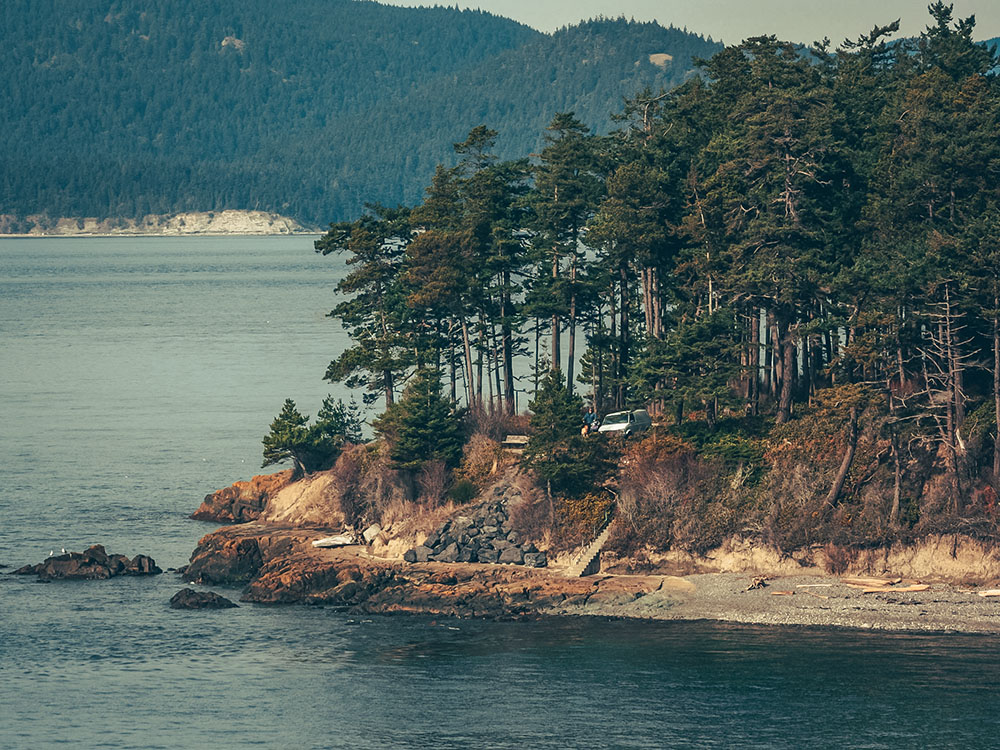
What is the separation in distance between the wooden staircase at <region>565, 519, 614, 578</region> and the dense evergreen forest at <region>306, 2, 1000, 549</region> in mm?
992

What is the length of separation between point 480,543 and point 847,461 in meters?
16.7

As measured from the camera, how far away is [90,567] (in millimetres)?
67938

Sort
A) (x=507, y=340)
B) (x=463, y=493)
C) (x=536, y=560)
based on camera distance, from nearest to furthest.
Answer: (x=536, y=560) < (x=463, y=493) < (x=507, y=340)

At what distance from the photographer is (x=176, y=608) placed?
61.8 meters

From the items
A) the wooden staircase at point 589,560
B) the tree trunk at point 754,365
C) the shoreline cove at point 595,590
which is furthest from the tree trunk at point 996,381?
the wooden staircase at point 589,560

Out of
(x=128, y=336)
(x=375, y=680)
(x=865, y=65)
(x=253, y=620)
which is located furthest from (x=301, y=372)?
(x=375, y=680)

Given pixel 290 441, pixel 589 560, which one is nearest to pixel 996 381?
pixel 589 560

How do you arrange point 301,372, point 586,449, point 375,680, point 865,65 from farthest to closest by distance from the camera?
point 301,372
point 865,65
point 586,449
point 375,680

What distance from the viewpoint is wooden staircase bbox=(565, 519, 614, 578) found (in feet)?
204

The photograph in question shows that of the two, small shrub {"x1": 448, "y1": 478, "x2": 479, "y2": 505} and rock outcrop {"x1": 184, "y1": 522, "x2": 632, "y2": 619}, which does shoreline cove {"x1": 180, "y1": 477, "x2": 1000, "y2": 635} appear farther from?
small shrub {"x1": 448, "y1": 478, "x2": 479, "y2": 505}

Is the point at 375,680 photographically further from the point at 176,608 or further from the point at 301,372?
the point at 301,372

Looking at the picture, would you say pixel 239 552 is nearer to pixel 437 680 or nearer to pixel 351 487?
pixel 351 487

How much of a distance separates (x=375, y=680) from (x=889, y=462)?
82.0 ft

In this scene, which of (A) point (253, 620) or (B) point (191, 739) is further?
(A) point (253, 620)
